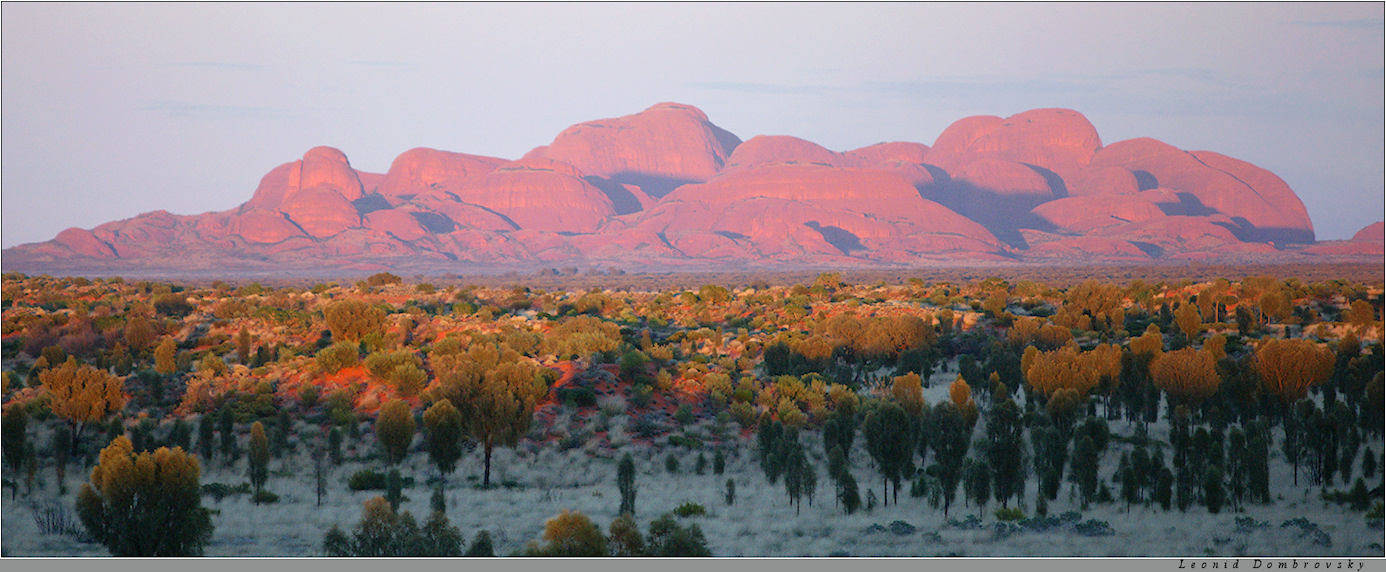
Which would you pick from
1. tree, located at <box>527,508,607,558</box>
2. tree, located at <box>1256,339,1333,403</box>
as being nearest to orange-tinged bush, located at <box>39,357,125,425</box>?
tree, located at <box>527,508,607,558</box>

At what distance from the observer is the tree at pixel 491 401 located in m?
27.0

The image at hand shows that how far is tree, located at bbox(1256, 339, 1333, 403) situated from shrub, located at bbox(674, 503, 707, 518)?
18.5 meters

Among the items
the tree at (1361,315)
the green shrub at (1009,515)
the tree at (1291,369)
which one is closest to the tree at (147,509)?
the green shrub at (1009,515)

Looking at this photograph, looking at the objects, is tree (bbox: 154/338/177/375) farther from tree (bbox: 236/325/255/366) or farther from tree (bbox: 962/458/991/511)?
tree (bbox: 962/458/991/511)

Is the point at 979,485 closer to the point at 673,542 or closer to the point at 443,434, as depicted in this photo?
the point at 673,542

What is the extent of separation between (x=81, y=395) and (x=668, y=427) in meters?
16.1

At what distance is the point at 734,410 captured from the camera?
31.4 metres

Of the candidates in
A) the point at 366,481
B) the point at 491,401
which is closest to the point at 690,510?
the point at 491,401

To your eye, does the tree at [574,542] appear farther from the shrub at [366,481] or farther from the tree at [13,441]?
the tree at [13,441]

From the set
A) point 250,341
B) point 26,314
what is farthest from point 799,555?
point 26,314
